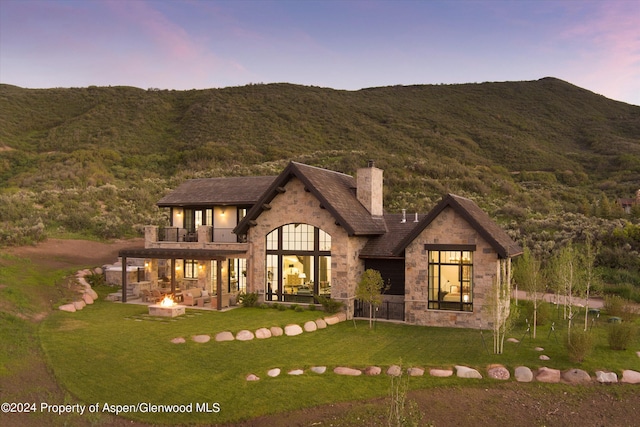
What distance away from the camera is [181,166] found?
63625 millimetres

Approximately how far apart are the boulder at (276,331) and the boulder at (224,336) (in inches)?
58.8

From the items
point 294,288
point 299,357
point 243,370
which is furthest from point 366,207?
point 243,370

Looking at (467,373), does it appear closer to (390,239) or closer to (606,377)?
(606,377)

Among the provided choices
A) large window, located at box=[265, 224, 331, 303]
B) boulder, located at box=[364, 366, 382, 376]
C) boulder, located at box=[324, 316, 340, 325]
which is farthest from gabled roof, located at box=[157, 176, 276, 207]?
boulder, located at box=[364, 366, 382, 376]

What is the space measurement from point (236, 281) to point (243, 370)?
11036mm

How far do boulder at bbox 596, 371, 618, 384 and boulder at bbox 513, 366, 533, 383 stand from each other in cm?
177

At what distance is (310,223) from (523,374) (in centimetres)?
1098

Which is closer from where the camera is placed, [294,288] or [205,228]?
[294,288]

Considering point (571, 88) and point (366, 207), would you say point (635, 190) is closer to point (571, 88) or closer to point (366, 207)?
point (366, 207)

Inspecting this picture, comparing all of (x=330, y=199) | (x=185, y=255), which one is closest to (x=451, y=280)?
(x=330, y=199)

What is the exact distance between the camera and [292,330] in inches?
715

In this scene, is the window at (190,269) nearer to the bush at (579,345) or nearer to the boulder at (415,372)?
the boulder at (415,372)

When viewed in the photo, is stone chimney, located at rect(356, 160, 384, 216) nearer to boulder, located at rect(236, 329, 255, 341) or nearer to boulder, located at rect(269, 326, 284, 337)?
boulder, located at rect(269, 326, 284, 337)

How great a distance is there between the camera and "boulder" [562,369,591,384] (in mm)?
13427
